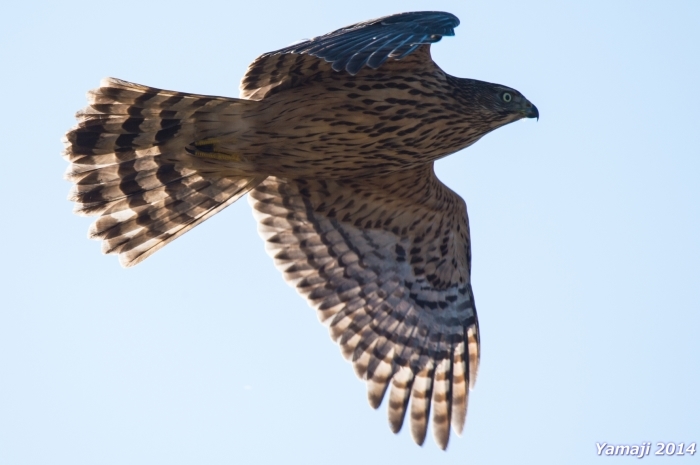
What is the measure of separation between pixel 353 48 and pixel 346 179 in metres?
2.11

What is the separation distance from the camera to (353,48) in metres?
7.29

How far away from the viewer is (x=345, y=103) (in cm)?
830

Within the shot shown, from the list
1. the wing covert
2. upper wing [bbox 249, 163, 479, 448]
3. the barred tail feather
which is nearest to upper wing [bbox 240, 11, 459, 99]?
the wing covert

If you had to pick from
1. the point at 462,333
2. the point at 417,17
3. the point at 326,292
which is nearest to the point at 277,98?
the point at 417,17

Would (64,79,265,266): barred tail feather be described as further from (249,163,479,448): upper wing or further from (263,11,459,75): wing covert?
(263,11,459,75): wing covert

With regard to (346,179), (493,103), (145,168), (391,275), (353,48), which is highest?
(353,48)

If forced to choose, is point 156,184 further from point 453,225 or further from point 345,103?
point 453,225

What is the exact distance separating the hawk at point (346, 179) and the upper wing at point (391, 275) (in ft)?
0.04

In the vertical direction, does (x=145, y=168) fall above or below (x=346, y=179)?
above

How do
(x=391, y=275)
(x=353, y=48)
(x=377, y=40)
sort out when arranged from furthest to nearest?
(x=391, y=275) < (x=377, y=40) < (x=353, y=48)

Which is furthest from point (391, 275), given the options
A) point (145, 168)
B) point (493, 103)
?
point (145, 168)

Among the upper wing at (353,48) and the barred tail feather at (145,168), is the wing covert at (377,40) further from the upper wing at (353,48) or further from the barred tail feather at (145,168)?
the barred tail feather at (145,168)

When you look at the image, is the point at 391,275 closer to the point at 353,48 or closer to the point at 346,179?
the point at 346,179

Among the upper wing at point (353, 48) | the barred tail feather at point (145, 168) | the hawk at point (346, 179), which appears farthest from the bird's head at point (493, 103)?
the barred tail feather at point (145, 168)
